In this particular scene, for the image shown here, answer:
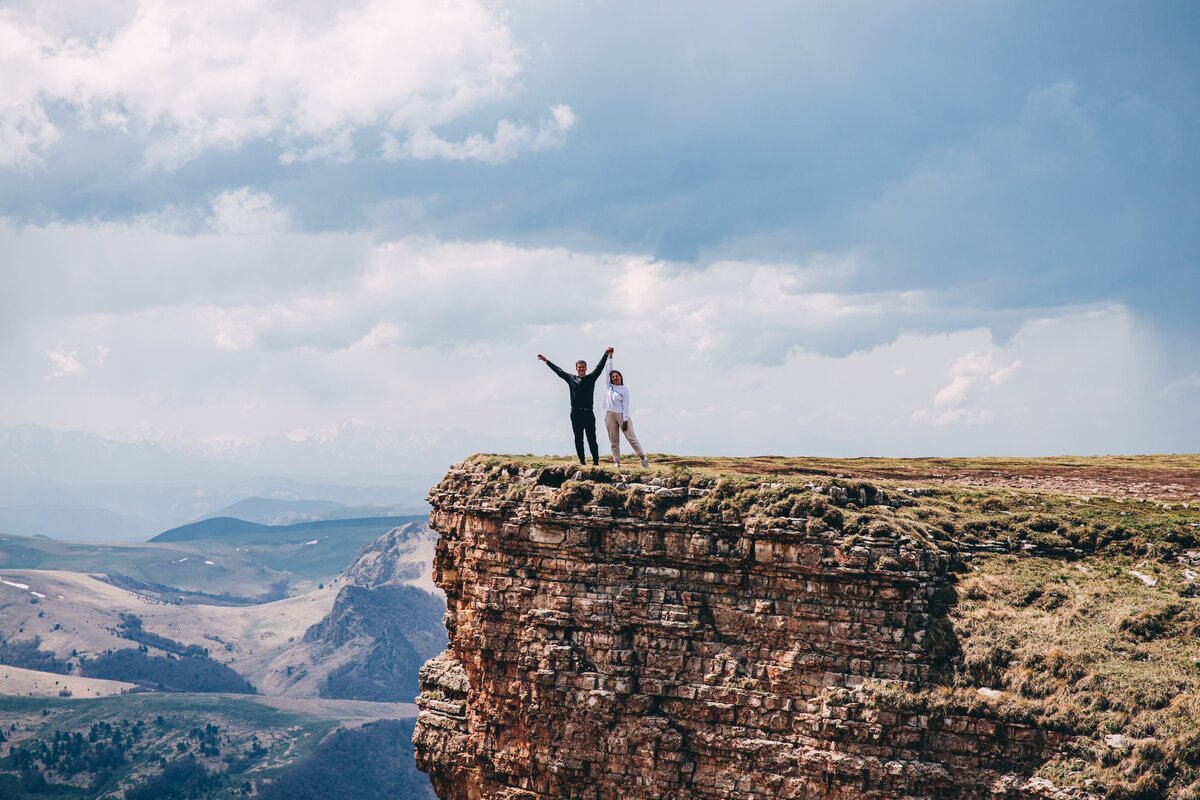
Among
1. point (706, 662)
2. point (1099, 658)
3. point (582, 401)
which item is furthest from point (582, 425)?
point (1099, 658)

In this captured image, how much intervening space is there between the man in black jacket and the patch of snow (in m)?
17.4

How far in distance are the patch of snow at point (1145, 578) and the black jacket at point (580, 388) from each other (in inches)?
714

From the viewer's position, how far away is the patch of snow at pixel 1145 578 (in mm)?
29578

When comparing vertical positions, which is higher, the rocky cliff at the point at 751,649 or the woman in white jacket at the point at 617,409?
the woman in white jacket at the point at 617,409

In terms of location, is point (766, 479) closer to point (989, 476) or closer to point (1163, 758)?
point (1163, 758)

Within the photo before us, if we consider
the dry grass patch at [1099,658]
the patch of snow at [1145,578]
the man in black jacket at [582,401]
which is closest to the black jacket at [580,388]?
the man in black jacket at [582,401]

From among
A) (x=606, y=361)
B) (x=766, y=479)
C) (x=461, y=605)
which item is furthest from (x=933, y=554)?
(x=461, y=605)

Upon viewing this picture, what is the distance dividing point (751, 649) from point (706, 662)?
4.64 feet

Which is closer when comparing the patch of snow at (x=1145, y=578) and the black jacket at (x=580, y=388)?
the patch of snow at (x=1145, y=578)

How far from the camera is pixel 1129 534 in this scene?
31.8 m

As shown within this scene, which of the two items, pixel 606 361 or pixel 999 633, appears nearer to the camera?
pixel 999 633

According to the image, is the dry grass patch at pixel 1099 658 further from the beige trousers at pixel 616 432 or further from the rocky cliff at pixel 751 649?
the beige trousers at pixel 616 432

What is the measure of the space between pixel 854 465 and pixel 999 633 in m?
26.1

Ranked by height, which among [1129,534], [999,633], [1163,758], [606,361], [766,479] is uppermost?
[606,361]
